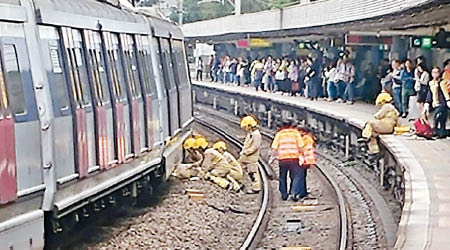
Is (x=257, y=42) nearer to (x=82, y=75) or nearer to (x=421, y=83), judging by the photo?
(x=421, y=83)

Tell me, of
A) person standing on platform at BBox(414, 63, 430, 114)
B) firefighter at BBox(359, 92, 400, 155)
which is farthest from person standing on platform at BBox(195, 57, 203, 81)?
firefighter at BBox(359, 92, 400, 155)

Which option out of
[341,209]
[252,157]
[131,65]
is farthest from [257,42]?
[131,65]

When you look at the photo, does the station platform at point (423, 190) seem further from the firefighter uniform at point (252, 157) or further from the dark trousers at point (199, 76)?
the dark trousers at point (199, 76)

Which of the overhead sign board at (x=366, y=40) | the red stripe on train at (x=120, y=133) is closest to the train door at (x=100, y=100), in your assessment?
the red stripe on train at (x=120, y=133)

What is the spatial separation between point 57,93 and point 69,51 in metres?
0.88

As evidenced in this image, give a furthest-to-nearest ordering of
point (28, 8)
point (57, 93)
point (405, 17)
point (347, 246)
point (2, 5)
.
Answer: point (405, 17) → point (347, 246) → point (57, 93) → point (28, 8) → point (2, 5)

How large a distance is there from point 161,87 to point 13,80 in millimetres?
8026

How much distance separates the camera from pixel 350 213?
54.1 feet

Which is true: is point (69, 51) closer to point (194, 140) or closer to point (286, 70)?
point (194, 140)

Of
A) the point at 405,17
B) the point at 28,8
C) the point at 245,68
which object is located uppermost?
the point at 28,8

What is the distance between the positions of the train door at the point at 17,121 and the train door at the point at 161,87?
7.26m

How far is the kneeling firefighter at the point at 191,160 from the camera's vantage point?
19203mm

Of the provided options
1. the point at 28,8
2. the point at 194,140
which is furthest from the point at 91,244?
the point at 194,140

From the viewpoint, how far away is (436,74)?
19.3 meters
